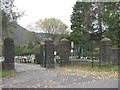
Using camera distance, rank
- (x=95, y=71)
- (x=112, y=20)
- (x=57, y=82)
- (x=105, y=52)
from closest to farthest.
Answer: (x=57, y=82) → (x=95, y=71) → (x=105, y=52) → (x=112, y=20)

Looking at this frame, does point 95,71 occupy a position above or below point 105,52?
below

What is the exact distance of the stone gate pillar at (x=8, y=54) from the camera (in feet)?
82.2

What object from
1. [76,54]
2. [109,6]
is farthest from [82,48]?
[109,6]

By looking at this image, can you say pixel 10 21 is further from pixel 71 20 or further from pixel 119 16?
pixel 71 20

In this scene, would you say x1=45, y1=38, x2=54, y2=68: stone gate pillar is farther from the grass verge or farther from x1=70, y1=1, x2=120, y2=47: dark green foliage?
x1=70, y1=1, x2=120, y2=47: dark green foliage

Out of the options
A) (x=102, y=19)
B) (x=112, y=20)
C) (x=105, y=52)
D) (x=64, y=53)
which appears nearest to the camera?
(x=105, y=52)

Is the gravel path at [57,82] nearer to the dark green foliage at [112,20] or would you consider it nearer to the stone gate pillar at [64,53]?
the stone gate pillar at [64,53]

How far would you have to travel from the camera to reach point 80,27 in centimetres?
4541

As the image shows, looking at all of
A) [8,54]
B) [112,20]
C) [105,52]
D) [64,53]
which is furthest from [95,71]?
[112,20]

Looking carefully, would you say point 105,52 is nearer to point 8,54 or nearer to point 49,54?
point 49,54

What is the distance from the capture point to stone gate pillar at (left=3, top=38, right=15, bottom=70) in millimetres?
25062

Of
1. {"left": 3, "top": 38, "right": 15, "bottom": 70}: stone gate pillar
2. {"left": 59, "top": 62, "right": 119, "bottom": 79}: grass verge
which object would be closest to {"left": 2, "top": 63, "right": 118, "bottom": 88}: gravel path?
{"left": 59, "top": 62, "right": 119, "bottom": 79}: grass verge

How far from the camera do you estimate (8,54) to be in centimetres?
2528

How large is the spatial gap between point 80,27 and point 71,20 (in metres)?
4.92
